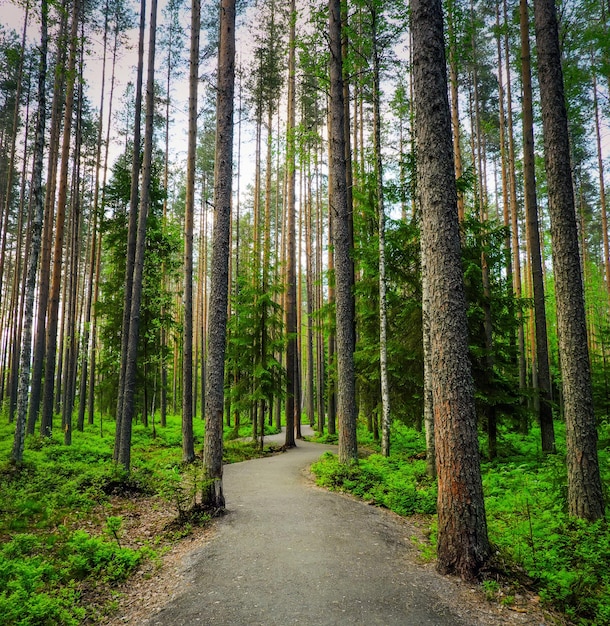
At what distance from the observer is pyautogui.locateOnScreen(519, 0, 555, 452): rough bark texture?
1057 centimetres

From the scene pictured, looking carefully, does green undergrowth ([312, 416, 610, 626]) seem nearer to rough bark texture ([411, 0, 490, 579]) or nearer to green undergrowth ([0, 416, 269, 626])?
rough bark texture ([411, 0, 490, 579])

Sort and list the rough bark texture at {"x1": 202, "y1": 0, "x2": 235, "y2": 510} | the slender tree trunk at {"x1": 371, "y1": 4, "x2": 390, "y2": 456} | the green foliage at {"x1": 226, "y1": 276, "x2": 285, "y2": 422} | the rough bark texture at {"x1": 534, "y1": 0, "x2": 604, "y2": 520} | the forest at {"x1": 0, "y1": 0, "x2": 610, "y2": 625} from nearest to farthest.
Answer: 1. the forest at {"x1": 0, "y1": 0, "x2": 610, "y2": 625}
2. the rough bark texture at {"x1": 534, "y1": 0, "x2": 604, "y2": 520}
3. the rough bark texture at {"x1": 202, "y1": 0, "x2": 235, "y2": 510}
4. the slender tree trunk at {"x1": 371, "y1": 4, "x2": 390, "y2": 456}
5. the green foliage at {"x1": 226, "y1": 276, "x2": 285, "y2": 422}

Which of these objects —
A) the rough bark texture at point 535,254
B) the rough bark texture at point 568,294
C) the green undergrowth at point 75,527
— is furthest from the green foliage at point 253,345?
the rough bark texture at point 568,294

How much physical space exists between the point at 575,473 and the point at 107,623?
6491 millimetres

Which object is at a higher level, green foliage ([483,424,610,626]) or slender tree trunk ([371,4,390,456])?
slender tree trunk ([371,4,390,456])

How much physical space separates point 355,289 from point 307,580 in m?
9.00

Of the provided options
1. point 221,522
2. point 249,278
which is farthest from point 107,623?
point 249,278

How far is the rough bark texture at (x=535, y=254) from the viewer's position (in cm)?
1057

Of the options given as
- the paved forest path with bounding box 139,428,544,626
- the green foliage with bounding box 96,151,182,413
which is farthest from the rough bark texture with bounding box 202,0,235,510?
the green foliage with bounding box 96,151,182,413

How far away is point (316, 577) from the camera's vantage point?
441 centimetres

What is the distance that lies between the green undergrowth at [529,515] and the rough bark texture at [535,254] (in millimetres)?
997

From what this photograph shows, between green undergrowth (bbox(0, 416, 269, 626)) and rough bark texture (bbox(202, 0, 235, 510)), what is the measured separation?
373 millimetres

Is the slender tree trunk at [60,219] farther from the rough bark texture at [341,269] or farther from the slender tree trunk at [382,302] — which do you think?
the slender tree trunk at [382,302]

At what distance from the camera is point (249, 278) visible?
52.4ft
